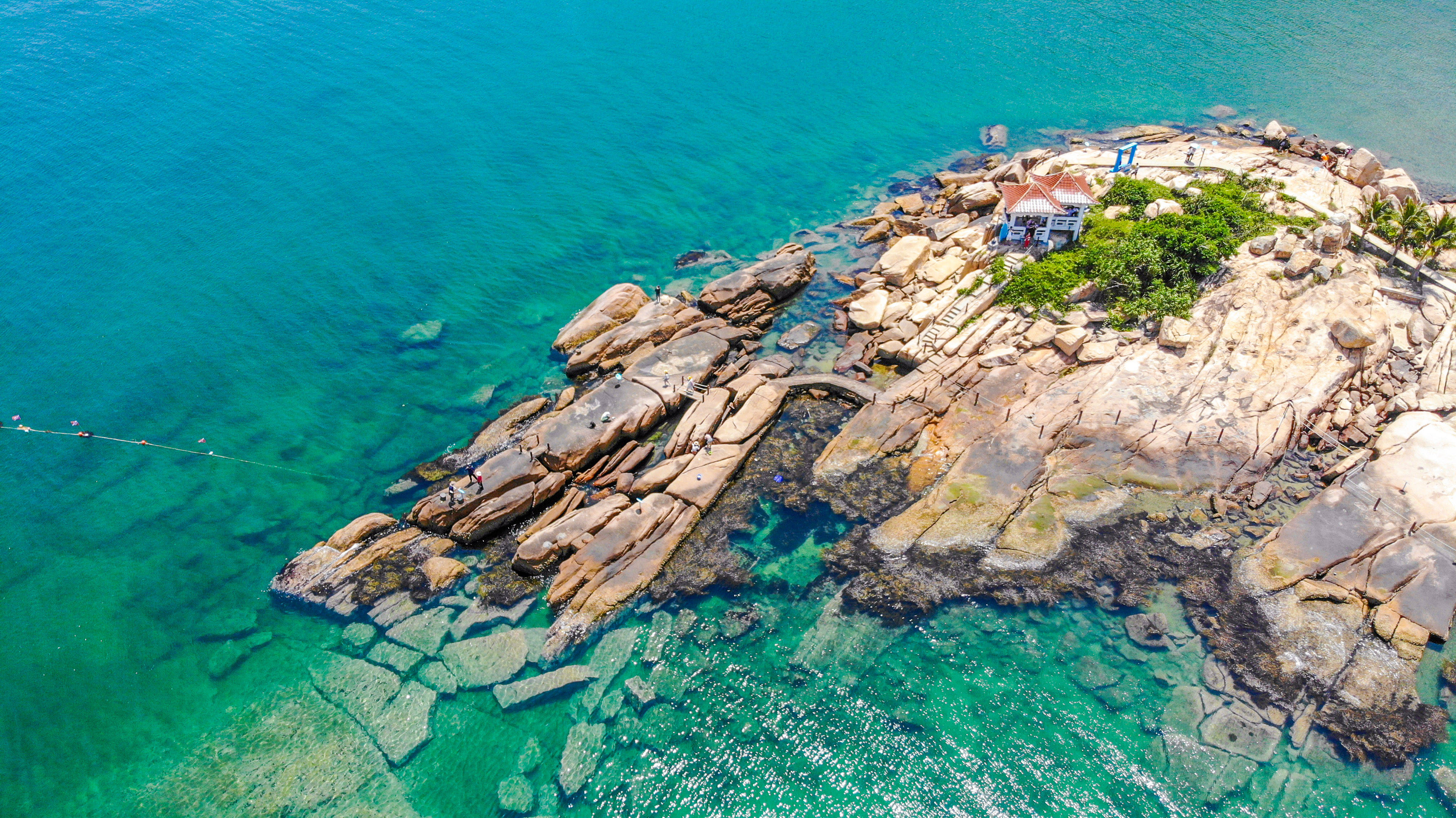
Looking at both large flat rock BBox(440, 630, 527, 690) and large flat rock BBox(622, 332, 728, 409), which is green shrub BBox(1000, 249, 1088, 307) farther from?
large flat rock BBox(440, 630, 527, 690)

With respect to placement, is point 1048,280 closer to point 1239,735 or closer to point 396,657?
point 1239,735

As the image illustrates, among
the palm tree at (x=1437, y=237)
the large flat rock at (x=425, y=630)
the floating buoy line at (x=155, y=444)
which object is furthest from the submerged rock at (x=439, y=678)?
the palm tree at (x=1437, y=237)

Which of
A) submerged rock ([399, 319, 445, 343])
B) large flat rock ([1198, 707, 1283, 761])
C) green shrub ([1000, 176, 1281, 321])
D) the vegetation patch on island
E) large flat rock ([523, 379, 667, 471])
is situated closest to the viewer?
large flat rock ([1198, 707, 1283, 761])

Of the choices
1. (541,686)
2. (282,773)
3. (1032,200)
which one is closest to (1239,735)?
(541,686)

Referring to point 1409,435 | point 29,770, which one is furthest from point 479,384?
point 1409,435

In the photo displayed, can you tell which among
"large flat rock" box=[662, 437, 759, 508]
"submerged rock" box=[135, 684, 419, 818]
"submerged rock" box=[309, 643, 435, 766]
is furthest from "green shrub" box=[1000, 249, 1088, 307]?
"submerged rock" box=[135, 684, 419, 818]

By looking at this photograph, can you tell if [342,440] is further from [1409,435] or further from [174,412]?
[1409,435]
